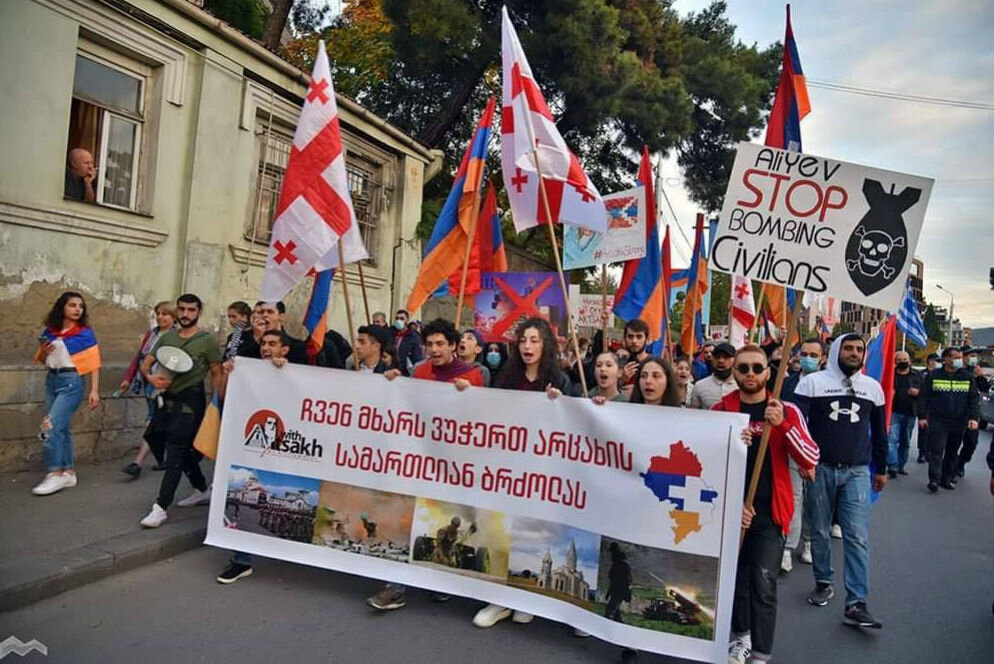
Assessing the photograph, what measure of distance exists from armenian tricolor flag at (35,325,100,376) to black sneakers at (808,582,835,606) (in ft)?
Answer: 19.5

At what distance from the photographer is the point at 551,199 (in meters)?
5.86

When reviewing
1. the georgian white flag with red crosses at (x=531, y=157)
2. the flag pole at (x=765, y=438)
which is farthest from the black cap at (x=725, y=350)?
the flag pole at (x=765, y=438)

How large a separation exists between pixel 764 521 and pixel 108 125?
25.3 feet

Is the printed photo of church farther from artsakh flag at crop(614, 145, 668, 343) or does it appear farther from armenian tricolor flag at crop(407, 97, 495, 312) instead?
artsakh flag at crop(614, 145, 668, 343)

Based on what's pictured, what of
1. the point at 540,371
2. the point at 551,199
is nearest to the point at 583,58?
the point at 551,199

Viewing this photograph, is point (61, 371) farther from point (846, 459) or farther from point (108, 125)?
point (846, 459)

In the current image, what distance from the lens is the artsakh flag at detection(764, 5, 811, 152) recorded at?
15.7 feet

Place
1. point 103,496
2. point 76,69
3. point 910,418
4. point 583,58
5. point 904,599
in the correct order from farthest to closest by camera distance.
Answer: point 583,58 → point 910,418 → point 76,69 → point 103,496 → point 904,599

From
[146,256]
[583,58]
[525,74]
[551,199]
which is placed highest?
[583,58]

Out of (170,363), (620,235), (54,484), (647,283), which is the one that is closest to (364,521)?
(170,363)

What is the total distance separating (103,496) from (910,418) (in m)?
10.1

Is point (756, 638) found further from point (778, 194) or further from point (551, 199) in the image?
point (551, 199)

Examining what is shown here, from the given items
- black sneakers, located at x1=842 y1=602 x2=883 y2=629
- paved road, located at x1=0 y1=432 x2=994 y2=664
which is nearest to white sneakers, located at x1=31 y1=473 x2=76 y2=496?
paved road, located at x1=0 y1=432 x2=994 y2=664

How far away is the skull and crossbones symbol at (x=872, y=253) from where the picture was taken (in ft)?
11.3
